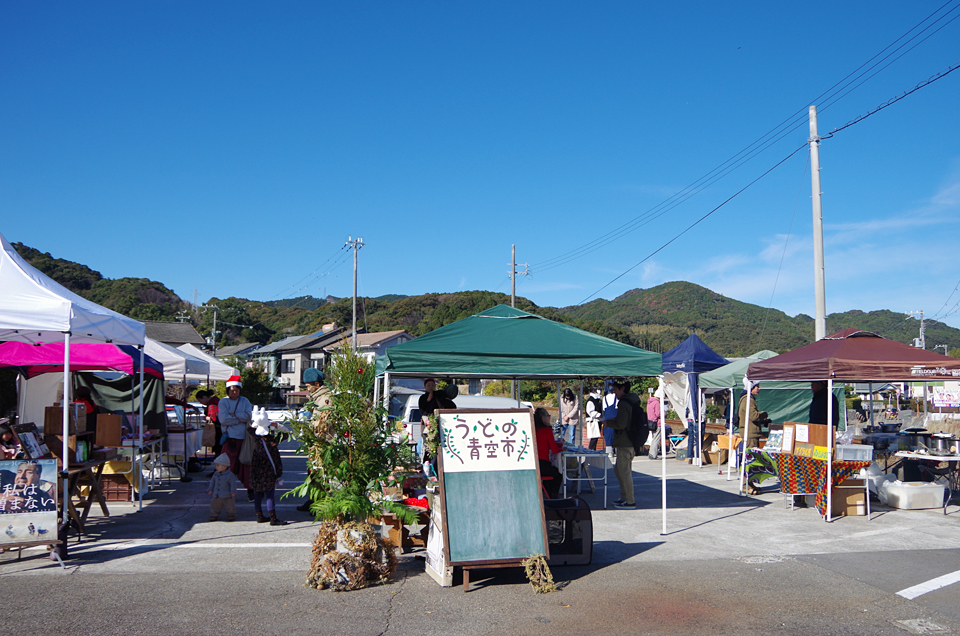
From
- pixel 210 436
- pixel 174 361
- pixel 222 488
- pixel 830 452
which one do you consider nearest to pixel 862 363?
pixel 830 452

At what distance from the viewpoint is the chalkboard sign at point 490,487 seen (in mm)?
5699

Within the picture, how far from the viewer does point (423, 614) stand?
16.5 feet

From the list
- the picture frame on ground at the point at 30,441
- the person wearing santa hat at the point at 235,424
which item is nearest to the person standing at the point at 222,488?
the person wearing santa hat at the point at 235,424

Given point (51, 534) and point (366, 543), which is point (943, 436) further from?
point (51, 534)

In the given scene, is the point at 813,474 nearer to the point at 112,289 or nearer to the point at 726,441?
the point at 726,441

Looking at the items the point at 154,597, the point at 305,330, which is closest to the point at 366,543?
the point at 154,597

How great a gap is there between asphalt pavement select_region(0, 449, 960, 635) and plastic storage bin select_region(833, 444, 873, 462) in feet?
3.15

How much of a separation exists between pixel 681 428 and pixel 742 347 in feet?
171

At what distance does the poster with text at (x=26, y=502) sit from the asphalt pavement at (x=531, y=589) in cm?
32

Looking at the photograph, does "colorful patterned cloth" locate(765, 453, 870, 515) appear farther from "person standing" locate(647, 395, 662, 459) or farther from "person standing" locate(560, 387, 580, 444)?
"person standing" locate(647, 395, 662, 459)

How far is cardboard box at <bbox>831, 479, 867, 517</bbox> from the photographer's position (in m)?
9.11

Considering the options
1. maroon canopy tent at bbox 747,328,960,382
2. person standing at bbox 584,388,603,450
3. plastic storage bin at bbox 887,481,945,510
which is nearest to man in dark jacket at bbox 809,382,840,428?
maroon canopy tent at bbox 747,328,960,382

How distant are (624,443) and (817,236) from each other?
8964 millimetres

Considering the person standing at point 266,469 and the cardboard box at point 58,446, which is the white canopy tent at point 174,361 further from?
the person standing at point 266,469
